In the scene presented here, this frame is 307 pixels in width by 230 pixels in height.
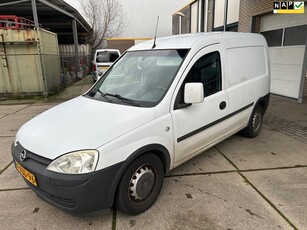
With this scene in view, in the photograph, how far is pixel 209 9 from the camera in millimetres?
14539

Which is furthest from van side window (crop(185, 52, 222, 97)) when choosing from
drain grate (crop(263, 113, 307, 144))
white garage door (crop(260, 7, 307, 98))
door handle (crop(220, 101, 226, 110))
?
white garage door (crop(260, 7, 307, 98))

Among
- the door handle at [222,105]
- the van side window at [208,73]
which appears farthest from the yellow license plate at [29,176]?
the door handle at [222,105]

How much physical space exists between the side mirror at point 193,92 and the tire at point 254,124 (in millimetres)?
2152

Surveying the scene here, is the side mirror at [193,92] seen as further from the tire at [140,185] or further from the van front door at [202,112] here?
the tire at [140,185]

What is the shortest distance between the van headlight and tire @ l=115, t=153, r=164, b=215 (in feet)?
1.29

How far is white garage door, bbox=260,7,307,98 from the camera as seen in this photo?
775 cm

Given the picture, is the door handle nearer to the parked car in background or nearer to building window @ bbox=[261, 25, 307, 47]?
building window @ bbox=[261, 25, 307, 47]

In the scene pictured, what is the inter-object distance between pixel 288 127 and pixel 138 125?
4.41 m

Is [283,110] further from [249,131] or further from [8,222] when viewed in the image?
[8,222]

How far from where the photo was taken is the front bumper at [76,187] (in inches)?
83.1

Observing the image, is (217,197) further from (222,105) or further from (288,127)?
(288,127)

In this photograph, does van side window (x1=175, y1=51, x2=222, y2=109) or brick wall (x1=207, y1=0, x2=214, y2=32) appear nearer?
van side window (x1=175, y1=51, x2=222, y2=109)

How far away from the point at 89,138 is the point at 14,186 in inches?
71.4

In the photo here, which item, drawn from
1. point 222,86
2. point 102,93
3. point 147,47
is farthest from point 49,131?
point 222,86
